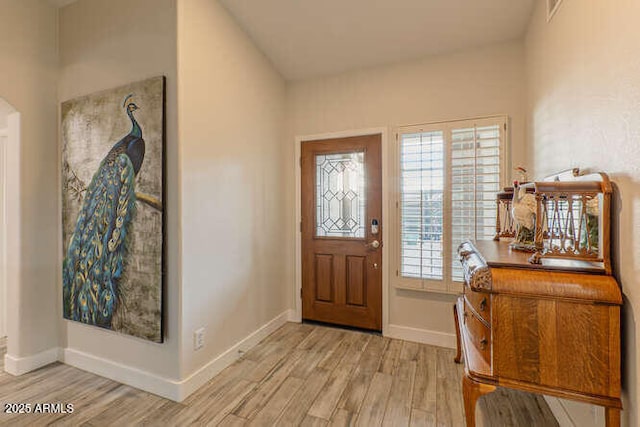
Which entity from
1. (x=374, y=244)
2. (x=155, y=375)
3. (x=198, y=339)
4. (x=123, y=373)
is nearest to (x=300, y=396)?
(x=198, y=339)

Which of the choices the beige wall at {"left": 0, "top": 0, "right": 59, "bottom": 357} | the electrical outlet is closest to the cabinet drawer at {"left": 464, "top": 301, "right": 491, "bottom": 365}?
the electrical outlet

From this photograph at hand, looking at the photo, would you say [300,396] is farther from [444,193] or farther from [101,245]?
[444,193]

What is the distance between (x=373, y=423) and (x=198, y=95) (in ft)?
8.02

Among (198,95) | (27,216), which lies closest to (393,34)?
(198,95)

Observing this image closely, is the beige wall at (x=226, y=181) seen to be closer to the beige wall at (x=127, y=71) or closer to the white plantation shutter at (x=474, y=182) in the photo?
the beige wall at (x=127, y=71)

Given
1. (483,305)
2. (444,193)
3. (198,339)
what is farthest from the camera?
(444,193)

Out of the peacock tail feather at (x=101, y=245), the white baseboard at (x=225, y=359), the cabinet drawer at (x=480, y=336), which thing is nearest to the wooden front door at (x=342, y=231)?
the white baseboard at (x=225, y=359)

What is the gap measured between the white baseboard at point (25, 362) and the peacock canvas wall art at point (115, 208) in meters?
0.38

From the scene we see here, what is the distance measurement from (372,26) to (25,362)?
3.89m

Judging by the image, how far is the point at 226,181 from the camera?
2428 mm

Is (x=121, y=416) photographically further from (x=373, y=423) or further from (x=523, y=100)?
(x=523, y=100)

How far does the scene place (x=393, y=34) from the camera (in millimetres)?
2551

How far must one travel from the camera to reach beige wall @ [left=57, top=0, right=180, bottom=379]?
1.99m

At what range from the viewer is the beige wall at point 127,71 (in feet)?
6.53
